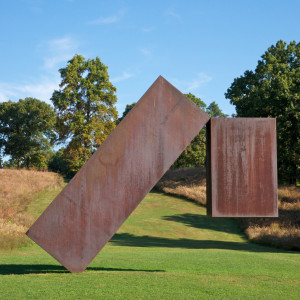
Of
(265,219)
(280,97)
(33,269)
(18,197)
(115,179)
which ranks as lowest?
(265,219)

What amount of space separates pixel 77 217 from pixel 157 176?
5.36 feet

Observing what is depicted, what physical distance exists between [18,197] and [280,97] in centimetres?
1956

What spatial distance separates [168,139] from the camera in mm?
7023

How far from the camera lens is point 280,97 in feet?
88.5

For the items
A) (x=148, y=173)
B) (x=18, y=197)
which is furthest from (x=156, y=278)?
(x=18, y=197)

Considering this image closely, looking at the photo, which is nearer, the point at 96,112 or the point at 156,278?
the point at 156,278

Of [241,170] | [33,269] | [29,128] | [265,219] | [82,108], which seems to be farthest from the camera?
[29,128]

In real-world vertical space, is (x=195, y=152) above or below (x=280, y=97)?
below

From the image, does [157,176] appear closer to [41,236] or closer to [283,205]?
[41,236]

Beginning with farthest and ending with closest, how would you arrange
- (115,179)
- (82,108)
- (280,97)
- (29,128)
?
(29,128) → (82,108) → (280,97) → (115,179)

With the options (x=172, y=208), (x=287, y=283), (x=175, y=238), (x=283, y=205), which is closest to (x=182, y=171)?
(x=172, y=208)

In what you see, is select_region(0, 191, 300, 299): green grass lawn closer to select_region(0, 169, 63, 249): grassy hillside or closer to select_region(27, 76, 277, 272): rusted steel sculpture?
select_region(27, 76, 277, 272): rusted steel sculpture

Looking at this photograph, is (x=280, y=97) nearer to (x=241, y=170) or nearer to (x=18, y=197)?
(x=18, y=197)

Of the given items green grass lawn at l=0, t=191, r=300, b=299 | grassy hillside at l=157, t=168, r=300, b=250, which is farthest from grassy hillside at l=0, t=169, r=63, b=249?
grassy hillside at l=157, t=168, r=300, b=250
